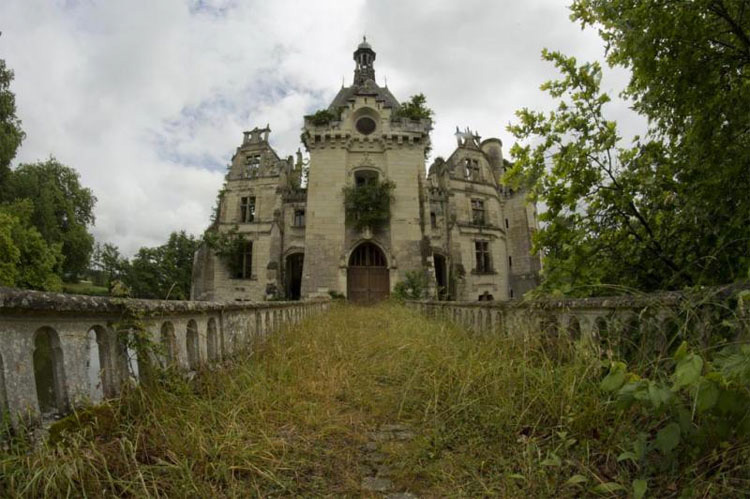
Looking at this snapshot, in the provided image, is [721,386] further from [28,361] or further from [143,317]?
[143,317]

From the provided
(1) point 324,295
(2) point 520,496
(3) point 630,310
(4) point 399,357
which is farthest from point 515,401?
(1) point 324,295

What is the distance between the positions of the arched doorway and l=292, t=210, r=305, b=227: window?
12.5ft

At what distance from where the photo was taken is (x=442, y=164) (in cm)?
2378

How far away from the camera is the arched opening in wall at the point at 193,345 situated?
3.03 metres

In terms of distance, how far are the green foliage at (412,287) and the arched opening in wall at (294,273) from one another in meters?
6.24

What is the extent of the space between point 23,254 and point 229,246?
8.38 metres

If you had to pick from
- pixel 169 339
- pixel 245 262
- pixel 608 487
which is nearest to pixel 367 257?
pixel 245 262

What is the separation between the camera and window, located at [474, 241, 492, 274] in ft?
70.8

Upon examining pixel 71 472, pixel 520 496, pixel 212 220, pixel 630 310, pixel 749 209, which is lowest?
pixel 520 496

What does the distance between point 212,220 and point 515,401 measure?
23.4m

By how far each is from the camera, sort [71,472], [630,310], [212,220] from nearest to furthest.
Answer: [71,472]
[630,310]
[212,220]

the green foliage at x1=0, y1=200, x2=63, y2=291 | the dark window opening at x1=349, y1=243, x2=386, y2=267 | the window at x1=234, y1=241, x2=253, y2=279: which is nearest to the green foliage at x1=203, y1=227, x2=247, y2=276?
the window at x1=234, y1=241, x2=253, y2=279

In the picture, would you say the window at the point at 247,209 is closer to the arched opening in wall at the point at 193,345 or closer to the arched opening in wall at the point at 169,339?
the arched opening in wall at the point at 193,345

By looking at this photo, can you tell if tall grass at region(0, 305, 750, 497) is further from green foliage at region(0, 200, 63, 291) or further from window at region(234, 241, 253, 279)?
window at region(234, 241, 253, 279)
